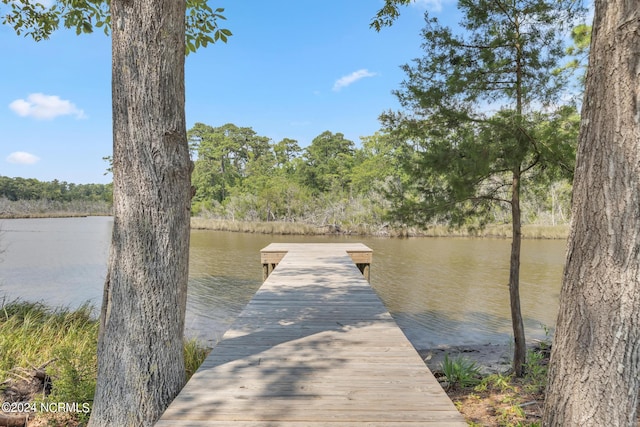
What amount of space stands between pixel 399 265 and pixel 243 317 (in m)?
10.2

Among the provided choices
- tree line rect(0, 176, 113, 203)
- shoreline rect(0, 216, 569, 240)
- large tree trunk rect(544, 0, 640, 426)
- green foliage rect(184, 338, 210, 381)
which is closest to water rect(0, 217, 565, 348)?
green foliage rect(184, 338, 210, 381)

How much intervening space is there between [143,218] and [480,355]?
214 inches

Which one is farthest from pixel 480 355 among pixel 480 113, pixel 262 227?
pixel 262 227

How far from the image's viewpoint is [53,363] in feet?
10.9

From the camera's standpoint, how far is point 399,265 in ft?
43.9

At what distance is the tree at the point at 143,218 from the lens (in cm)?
226

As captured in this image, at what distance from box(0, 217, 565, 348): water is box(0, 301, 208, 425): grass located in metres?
2.35

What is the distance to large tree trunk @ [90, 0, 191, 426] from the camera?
7.43ft

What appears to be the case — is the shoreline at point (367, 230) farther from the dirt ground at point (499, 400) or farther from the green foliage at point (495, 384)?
the green foliage at point (495, 384)

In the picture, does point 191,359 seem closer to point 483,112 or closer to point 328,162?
point 483,112

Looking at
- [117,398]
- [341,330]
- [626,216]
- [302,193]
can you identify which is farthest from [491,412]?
[302,193]

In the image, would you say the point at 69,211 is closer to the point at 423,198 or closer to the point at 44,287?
the point at 44,287

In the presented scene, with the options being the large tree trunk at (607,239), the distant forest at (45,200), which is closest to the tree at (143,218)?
the large tree trunk at (607,239)

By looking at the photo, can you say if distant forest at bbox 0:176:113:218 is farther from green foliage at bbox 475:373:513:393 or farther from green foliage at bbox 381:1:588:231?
green foliage at bbox 475:373:513:393
